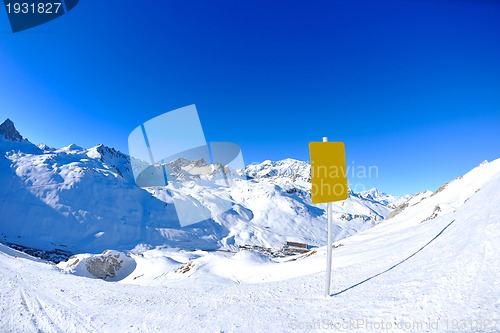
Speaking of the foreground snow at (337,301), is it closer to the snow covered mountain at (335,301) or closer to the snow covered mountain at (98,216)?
the snow covered mountain at (335,301)

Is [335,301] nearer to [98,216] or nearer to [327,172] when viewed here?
[327,172]

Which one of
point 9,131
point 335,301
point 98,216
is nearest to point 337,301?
point 335,301

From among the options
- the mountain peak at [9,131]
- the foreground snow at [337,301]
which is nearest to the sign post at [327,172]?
the foreground snow at [337,301]

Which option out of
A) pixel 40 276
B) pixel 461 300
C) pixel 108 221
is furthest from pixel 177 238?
pixel 461 300

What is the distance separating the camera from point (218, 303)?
5074mm

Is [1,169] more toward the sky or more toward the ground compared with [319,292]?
more toward the sky

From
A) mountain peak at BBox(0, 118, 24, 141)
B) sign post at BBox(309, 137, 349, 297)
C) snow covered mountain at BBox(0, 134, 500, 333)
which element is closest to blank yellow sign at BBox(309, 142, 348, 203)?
sign post at BBox(309, 137, 349, 297)

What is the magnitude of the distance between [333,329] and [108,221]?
144 m

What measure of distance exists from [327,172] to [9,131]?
10089 inches

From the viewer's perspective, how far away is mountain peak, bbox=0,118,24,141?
182 m

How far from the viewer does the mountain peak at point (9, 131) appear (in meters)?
182

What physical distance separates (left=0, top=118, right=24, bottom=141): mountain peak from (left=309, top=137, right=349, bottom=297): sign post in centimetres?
24181

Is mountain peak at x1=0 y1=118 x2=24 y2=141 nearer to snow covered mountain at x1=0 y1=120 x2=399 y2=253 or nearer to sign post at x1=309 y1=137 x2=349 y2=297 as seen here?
snow covered mountain at x1=0 y1=120 x2=399 y2=253

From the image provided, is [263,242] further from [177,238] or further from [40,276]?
[40,276]
